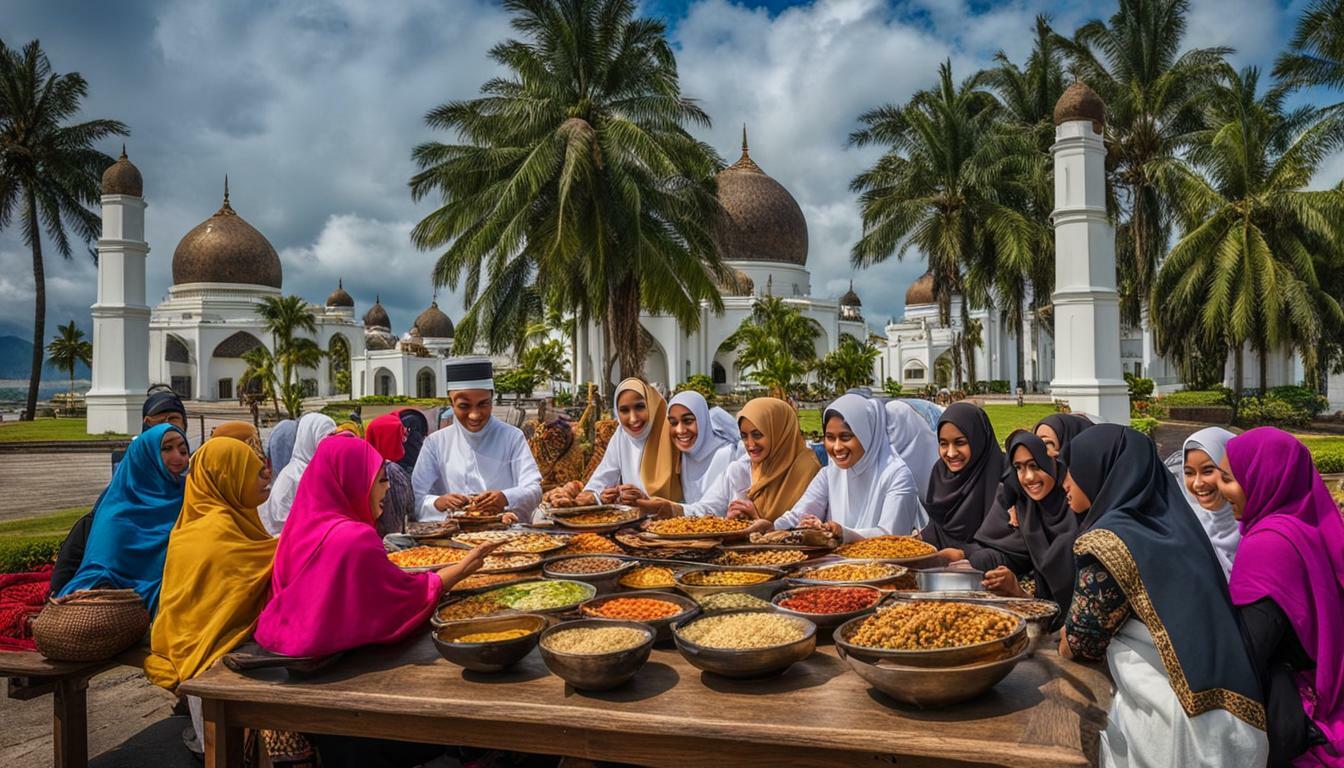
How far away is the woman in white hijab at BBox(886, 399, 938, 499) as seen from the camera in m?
5.29

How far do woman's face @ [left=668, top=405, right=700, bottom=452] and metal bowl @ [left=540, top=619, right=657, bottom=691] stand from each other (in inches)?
117

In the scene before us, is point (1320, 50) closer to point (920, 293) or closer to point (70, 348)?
point (920, 293)

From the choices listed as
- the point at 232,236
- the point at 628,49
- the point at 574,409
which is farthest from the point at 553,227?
the point at 232,236

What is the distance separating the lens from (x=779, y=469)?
189 inches

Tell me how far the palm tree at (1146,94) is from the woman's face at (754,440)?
22.3m

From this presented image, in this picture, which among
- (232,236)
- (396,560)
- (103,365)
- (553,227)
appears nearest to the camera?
(396,560)

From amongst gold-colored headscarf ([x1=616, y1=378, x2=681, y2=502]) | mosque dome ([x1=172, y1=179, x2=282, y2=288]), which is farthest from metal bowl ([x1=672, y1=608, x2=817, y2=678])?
mosque dome ([x1=172, y1=179, x2=282, y2=288])

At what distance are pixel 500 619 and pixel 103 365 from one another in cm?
2249

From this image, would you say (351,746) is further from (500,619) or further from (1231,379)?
(1231,379)

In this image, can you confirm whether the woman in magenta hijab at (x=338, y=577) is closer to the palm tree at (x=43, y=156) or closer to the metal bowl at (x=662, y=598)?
the metal bowl at (x=662, y=598)

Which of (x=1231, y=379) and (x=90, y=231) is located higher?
(x=90, y=231)

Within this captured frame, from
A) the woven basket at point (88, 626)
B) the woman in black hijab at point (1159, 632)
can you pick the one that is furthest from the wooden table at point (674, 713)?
the woven basket at point (88, 626)

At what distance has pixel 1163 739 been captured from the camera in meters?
2.28

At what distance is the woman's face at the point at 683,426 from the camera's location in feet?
17.3
